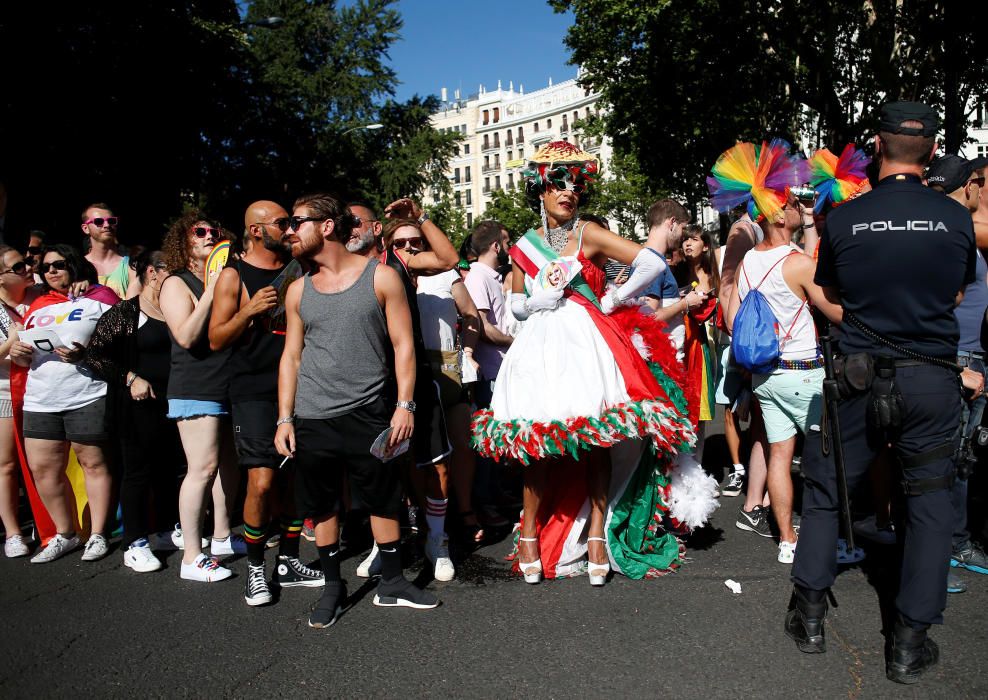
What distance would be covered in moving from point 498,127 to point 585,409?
350ft

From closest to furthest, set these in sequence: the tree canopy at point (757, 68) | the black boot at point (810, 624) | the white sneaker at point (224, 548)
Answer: the black boot at point (810, 624)
the white sneaker at point (224, 548)
the tree canopy at point (757, 68)

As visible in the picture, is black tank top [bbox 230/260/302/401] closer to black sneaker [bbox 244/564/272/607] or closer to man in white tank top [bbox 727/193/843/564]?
black sneaker [bbox 244/564/272/607]

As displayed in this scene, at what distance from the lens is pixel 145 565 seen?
16.1ft

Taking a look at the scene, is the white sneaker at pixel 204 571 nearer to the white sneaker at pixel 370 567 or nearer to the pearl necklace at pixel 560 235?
the white sneaker at pixel 370 567

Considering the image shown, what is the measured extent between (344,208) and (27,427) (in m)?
2.72

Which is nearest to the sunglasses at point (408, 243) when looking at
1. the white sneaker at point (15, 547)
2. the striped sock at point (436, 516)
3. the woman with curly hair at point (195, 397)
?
the woman with curly hair at point (195, 397)

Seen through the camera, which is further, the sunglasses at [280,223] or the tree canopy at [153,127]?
the tree canopy at [153,127]

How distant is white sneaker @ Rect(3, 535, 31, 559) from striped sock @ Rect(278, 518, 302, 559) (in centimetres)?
207

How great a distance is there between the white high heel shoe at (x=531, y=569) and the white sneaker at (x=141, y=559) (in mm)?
2240

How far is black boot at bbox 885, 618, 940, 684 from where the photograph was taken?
3.13 m

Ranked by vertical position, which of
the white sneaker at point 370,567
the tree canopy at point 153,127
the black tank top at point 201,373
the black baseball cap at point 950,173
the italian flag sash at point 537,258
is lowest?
the white sneaker at point 370,567

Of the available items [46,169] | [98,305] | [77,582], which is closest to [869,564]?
[77,582]

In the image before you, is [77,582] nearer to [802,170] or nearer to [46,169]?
[802,170]

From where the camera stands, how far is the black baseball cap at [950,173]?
411 cm
